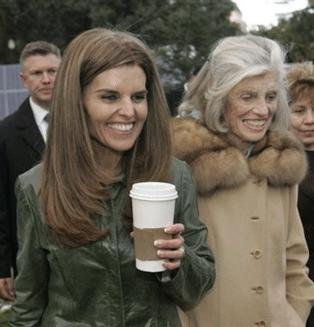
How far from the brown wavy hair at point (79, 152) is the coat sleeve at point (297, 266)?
894 millimetres

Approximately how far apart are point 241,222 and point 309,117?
1.22 meters

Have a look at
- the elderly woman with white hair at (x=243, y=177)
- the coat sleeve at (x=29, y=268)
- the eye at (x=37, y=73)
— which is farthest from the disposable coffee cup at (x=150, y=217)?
the eye at (x=37, y=73)

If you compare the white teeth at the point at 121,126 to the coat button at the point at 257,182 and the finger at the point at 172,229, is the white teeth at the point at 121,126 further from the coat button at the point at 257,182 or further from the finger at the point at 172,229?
the coat button at the point at 257,182

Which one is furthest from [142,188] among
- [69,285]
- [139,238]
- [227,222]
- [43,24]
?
[43,24]

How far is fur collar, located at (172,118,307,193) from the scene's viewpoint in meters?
2.67

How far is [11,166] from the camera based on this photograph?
4.68 meters

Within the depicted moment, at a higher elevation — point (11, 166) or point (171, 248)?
point (171, 248)

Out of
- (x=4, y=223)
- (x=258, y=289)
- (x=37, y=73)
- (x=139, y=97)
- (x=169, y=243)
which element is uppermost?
(x=139, y=97)

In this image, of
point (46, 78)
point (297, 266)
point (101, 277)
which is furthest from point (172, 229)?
point (46, 78)

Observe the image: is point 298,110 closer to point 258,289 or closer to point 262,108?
point 262,108

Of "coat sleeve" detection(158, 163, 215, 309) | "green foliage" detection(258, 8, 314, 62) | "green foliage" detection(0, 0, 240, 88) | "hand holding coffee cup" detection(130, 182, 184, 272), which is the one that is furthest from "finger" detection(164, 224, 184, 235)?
"green foliage" detection(0, 0, 240, 88)

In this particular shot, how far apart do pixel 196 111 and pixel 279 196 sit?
493 mm

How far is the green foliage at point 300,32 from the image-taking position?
15.4 m

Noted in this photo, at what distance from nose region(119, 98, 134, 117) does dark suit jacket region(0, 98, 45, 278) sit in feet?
9.01
